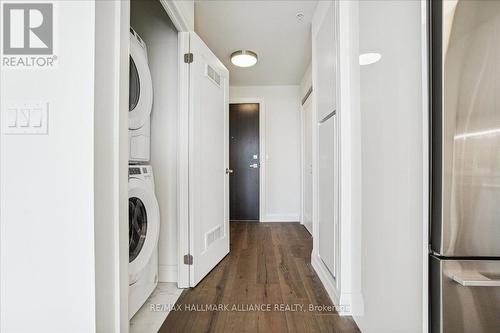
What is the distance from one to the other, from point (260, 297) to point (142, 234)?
3.01 feet

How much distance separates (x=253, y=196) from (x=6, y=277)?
11.5 ft

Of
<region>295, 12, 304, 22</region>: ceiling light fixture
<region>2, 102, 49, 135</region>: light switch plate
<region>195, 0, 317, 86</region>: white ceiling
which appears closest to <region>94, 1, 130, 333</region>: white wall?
<region>2, 102, 49, 135</region>: light switch plate

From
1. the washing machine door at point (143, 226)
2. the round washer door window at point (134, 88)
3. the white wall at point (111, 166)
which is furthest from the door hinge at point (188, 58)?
the washing machine door at point (143, 226)

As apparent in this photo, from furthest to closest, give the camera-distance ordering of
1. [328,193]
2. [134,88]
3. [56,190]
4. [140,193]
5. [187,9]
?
1. [187,9]
2. [328,193]
3. [134,88]
4. [140,193]
5. [56,190]

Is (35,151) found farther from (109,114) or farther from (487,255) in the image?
(487,255)

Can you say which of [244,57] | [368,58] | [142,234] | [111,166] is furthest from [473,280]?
[244,57]

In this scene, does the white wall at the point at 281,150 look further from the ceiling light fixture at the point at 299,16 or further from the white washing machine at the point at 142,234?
the white washing machine at the point at 142,234

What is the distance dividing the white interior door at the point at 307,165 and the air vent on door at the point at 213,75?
1627 millimetres

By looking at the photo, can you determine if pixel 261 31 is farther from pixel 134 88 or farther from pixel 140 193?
pixel 140 193

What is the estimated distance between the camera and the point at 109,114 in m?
0.99

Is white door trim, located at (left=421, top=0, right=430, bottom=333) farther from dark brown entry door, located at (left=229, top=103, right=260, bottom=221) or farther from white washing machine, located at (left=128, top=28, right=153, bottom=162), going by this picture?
dark brown entry door, located at (left=229, top=103, right=260, bottom=221)

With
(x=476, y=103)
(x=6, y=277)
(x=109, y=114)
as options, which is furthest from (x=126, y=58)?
(x=476, y=103)

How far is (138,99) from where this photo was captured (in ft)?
5.13

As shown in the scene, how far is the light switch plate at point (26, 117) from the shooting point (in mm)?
886
